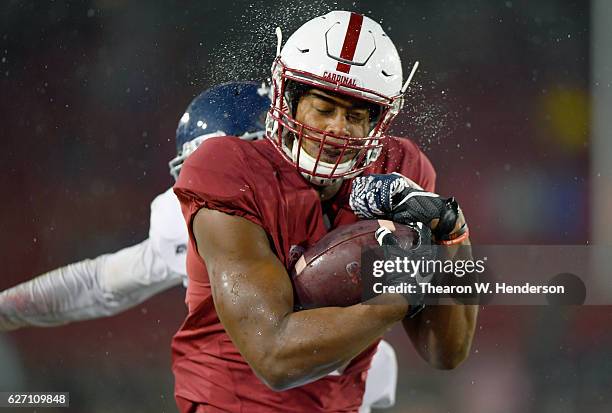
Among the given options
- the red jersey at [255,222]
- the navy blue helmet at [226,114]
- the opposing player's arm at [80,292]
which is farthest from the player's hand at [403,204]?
the opposing player's arm at [80,292]

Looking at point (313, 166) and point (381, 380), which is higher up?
point (313, 166)

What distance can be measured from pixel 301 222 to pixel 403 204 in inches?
6.8

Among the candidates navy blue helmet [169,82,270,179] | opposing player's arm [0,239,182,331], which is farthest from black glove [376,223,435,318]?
opposing player's arm [0,239,182,331]

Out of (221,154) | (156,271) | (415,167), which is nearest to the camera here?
(221,154)

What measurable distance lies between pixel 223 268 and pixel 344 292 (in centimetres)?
16

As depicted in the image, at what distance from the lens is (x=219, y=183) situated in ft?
3.87

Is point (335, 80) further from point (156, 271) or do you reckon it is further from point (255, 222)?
point (156, 271)

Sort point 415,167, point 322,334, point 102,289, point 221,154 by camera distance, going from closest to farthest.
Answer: point 322,334
point 221,154
point 415,167
point 102,289

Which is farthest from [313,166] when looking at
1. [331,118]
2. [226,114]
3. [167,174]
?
[167,174]

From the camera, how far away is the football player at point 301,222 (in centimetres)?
110

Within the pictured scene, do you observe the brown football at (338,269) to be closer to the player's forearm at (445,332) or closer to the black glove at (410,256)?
the black glove at (410,256)

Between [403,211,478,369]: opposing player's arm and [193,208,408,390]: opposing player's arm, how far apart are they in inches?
9.0

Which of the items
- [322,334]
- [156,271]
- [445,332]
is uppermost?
[322,334]

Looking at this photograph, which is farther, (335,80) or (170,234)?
(170,234)
